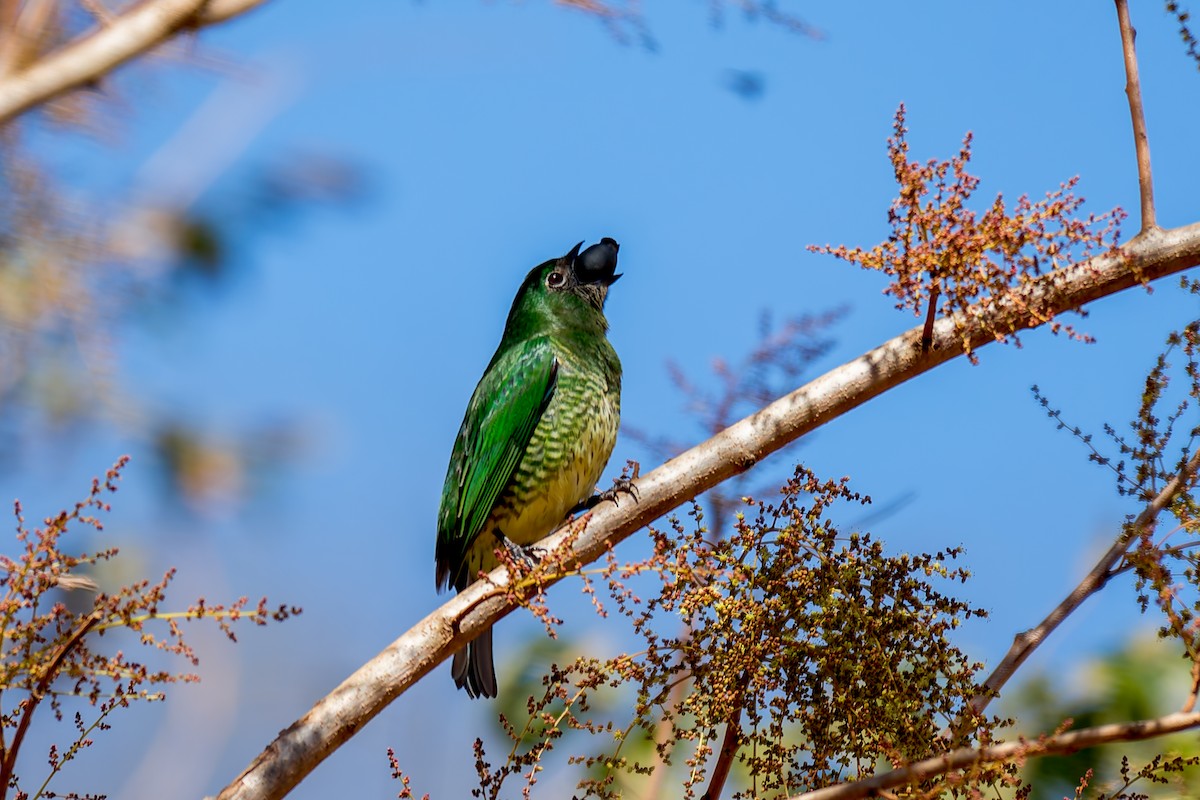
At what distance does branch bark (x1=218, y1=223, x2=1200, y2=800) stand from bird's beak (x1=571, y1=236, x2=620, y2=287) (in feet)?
7.06

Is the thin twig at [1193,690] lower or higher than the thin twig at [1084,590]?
lower

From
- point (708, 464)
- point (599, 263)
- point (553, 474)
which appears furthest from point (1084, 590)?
point (599, 263)

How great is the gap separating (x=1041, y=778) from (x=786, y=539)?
1760 mm

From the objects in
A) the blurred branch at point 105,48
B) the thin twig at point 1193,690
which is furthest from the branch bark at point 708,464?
the blurred branch at point 105,48

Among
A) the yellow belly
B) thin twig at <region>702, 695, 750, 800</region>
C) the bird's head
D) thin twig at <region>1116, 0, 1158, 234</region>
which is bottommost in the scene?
thin twig at <region>702, 695, 750, 800</region>

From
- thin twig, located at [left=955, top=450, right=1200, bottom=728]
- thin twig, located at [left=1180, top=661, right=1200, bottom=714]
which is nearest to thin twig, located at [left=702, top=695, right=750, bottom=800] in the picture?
thin twig, located at [left=955, top=450, right=1200, bottom=728]

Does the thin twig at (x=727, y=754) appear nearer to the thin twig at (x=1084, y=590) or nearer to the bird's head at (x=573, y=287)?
the thin twig at (x=1084, y=590)

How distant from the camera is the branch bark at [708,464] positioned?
220 cm

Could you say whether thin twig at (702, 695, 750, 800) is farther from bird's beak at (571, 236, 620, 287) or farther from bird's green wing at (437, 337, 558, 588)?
bird's beak at (571, 236, 620, 287)

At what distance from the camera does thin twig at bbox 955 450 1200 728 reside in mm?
1910

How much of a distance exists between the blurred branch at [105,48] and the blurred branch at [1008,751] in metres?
1.29

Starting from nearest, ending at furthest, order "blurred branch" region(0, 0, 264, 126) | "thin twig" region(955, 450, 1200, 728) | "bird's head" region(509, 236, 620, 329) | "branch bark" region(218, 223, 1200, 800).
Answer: "blurred branch" region(0, 0, 264, 126)
"thin twig" region(955, 450, 1200, 728)
"branch bark" region(218, 223, 1200, 800)
"bird's head" region(509, 236, 620, 329)

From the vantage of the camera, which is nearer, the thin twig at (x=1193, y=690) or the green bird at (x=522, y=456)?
the thin twig at (x=1193, y=690)

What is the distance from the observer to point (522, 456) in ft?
13.3
